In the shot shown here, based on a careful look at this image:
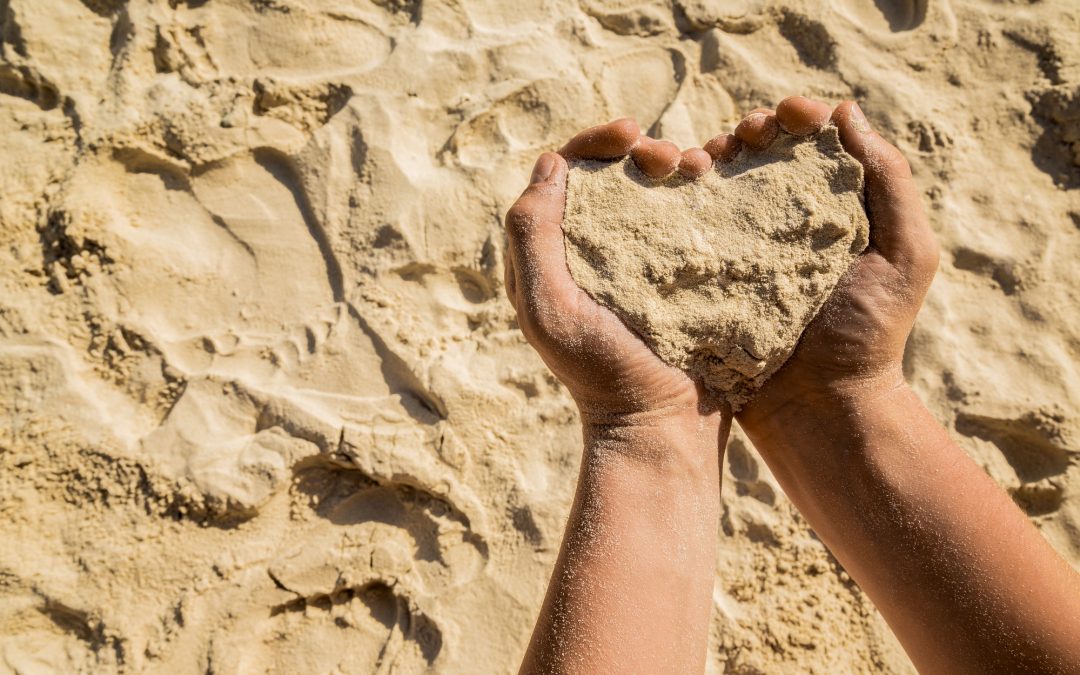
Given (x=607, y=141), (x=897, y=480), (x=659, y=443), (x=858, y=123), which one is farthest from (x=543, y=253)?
(x=897, y=480)

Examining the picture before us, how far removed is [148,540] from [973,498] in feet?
→ 5.29

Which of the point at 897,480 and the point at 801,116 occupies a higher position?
the point at 801,116

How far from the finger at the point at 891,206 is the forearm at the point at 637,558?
0.44m

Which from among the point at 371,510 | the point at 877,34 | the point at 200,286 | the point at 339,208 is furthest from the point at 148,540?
the point at 877,34

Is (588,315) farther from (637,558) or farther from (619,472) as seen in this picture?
(637,558)

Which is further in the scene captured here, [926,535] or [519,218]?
[519,218]

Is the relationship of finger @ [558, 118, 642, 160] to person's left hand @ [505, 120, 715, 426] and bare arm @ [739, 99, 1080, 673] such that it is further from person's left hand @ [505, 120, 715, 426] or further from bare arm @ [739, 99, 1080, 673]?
bare arm @ [739, 99, 1080, 673]

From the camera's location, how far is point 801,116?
1.30 m

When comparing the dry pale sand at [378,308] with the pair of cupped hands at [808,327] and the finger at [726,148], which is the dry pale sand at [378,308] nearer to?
the pair of cupped hands at [808,327]

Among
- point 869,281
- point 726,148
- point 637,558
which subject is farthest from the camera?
point 726,148

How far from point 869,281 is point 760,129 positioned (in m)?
0.34

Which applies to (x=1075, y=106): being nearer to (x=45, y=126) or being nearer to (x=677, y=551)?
(x=677, y=551)

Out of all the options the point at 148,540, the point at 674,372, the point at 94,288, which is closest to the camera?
the point at 674,372

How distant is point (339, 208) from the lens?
1797 millimetres
